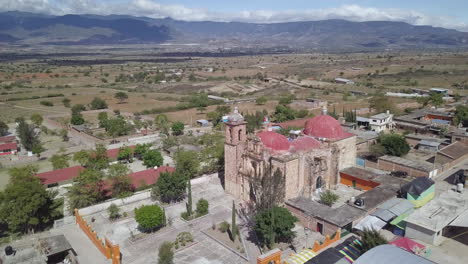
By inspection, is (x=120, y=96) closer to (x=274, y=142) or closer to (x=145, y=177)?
(x=145, y=177)

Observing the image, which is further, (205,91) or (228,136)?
(205,91)

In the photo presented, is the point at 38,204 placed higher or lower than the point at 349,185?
higher

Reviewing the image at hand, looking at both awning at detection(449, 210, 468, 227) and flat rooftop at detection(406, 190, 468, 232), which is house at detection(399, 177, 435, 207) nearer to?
flat rooftop at detection(406, 190, 468, 232)

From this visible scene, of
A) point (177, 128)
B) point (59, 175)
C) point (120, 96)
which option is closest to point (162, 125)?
point (177, 128)

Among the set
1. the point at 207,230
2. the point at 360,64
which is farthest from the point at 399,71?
the point at 207,230

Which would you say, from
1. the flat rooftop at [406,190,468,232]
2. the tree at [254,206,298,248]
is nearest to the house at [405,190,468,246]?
the flat rooftop at [406,190,468,232]

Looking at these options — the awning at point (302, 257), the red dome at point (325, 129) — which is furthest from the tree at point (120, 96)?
the awning at point (302, 257)

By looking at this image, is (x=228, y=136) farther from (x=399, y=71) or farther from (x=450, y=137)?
(x=399, y=71)
